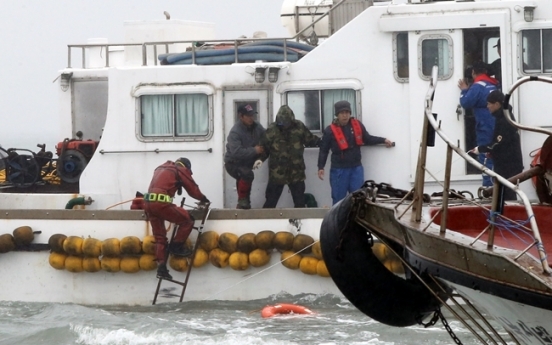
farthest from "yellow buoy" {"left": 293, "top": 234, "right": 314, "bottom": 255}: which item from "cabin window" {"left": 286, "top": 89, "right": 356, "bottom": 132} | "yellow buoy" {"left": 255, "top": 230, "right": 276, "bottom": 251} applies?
"cabin window" {"left": 286, "top": 89, "right": 356, "bottom": 132}

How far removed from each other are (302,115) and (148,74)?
190 cm

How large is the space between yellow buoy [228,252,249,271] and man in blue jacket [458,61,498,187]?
2.77 metres

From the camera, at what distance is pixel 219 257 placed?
1157cm

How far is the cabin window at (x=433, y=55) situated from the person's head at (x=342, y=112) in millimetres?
925

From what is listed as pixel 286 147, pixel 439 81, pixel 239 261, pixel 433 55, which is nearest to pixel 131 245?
pixel 239 261

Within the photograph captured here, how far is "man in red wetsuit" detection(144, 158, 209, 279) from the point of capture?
11531 mm

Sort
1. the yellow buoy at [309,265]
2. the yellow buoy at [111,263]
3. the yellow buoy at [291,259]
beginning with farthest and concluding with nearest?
1. the yellow buoy at [111,263]
2. the yellow buoy at [291,259]
3. the yellow buoy at [309,265]

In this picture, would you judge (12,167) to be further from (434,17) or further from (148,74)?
(434,17)

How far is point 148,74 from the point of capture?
12.4 m

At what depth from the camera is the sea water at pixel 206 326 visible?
423 inches

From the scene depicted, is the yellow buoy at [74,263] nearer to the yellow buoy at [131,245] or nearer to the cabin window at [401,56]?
the yellow buoy at [131,245]

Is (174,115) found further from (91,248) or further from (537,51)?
(537,51)

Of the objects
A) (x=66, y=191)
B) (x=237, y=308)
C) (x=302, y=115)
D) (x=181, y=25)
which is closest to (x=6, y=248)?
(x=66, y=191)

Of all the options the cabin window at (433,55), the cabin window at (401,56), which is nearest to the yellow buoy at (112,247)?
the cabin window at (401,56)
